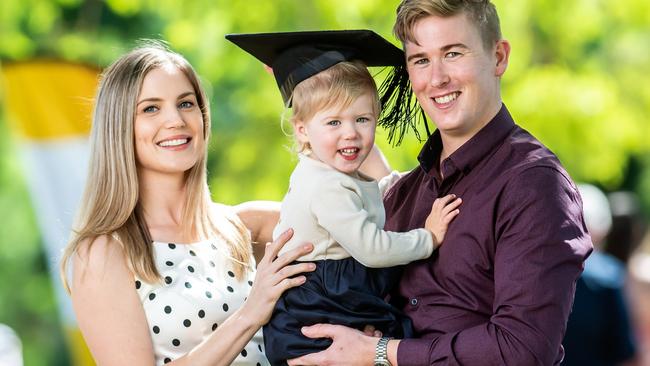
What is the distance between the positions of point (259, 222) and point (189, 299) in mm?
641

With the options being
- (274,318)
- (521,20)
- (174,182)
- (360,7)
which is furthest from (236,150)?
(274,318)

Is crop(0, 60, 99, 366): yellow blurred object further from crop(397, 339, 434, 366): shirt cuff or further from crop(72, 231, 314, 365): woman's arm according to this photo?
crop(397, 339, 434, 366): shirt cuff

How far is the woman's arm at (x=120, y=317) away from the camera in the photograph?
13.3 feet

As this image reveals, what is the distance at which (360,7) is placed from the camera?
8.56m

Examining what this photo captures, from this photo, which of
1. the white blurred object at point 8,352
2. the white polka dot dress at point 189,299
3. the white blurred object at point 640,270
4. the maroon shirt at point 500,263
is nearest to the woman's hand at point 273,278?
the white polka dot dress at point 189,299

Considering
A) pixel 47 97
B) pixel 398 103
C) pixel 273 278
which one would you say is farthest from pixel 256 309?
pixel 47 97

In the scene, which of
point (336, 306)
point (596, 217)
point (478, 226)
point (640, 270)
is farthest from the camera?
point (640, 270)

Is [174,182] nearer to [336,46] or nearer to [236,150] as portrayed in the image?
[336,46]

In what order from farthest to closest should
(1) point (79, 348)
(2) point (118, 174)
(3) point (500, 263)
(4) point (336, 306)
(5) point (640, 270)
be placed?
(1) point (79, 348) → (5) point (640, 270) → (2) point (118, 174) → (4) point (336, 306) → (3) point (500, 263)

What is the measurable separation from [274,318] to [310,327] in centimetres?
20

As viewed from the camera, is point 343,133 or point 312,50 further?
point 312,50

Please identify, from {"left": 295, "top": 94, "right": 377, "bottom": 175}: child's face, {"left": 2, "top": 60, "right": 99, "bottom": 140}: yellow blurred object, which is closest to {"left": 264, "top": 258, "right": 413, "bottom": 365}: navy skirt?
{"left": 295, "top": 94, "right": 377, "bottom": 175}: child's face

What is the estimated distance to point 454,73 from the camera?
3.83 m

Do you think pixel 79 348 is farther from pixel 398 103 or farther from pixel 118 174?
pixel 398 103
